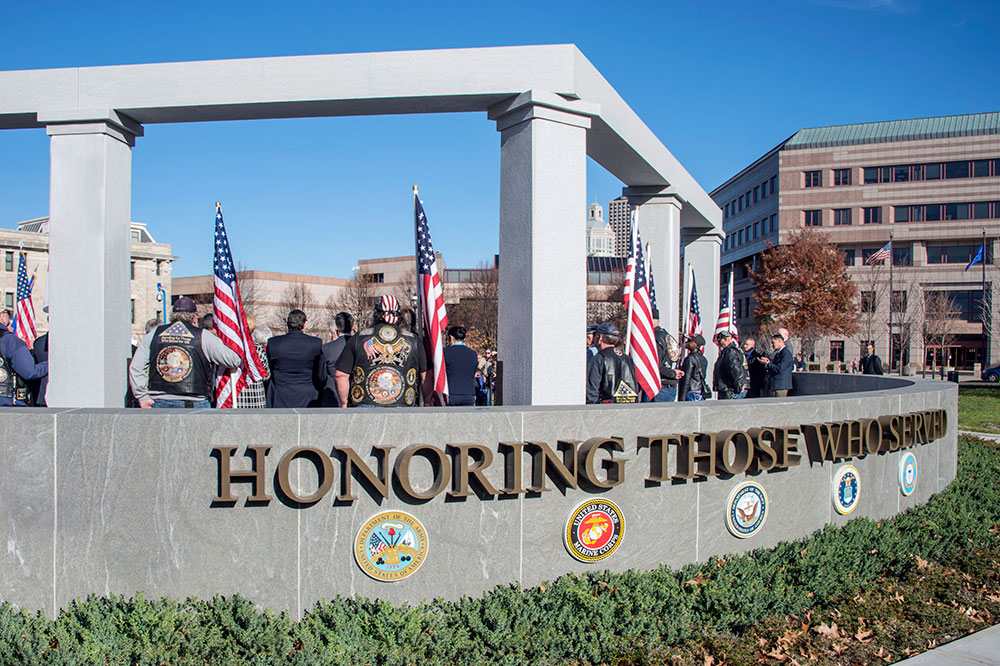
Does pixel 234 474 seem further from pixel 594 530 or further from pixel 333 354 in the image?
pixel 333 354

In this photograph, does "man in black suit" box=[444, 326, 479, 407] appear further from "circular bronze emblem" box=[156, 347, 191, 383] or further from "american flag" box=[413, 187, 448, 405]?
"circular bronze emblem" box=[156, 347, 191, 383]

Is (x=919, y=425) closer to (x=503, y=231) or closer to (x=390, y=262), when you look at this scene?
(x=503, y=231)

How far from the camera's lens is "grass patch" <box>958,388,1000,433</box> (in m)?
17.7

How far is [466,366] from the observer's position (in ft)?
29.9

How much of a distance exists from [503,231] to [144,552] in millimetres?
4533

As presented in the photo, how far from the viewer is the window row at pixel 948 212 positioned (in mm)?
57906

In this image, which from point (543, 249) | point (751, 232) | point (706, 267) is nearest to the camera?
point (543, 249)

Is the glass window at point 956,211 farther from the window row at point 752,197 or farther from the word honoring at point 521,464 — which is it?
the word honoring at point 521,464

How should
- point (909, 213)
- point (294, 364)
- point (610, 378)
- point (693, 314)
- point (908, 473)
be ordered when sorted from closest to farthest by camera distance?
point (908, 473)
point (294, 364)
point (610, 378)
point (693, 314)
point (909, 213)

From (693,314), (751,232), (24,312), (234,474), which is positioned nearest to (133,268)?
(751,232)

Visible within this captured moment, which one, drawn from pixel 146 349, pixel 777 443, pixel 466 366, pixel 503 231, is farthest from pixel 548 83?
pixel 146 349

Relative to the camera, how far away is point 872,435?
23.3ft

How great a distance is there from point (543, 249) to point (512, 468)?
2886 millimetres

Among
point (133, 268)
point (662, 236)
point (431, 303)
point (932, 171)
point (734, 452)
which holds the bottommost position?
point (734, 452)
